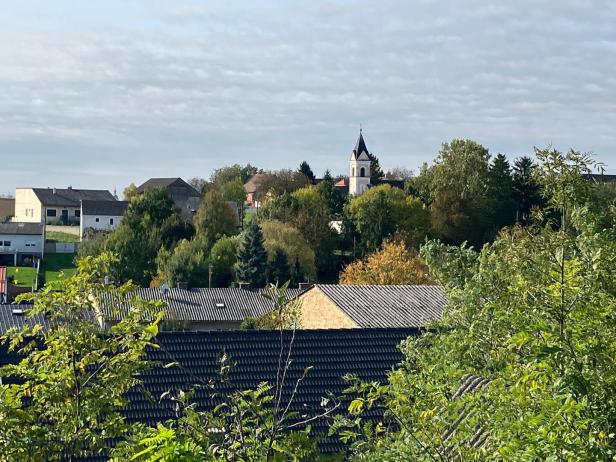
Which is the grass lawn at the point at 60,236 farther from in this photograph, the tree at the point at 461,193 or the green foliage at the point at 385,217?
the tree at the point at 461,193

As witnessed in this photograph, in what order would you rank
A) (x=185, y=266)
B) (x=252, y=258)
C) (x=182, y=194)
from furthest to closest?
(x=182, y=194)
(x=252, y=258)
(x=185, y=266)

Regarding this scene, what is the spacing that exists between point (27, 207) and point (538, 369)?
97895mm

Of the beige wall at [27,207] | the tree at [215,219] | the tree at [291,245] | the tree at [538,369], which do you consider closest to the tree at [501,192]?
the tree at [291,245]

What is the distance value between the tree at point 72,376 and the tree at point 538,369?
2.17m

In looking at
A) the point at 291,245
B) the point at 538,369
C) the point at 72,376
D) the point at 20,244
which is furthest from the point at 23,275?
the point at 538,369

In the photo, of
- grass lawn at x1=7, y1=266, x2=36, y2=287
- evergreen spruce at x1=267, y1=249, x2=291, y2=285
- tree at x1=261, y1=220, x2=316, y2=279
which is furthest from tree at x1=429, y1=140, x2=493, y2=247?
grass lawn at x1=7, y1=266, x2=36, y2=287

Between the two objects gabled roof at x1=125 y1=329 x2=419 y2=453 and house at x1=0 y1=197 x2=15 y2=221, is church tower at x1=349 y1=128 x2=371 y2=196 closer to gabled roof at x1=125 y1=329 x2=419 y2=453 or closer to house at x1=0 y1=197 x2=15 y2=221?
house at x1=0 y1=197 x2=15 y2=221

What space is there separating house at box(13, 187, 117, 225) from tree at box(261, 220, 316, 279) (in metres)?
39.7

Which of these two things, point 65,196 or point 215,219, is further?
point 65,196

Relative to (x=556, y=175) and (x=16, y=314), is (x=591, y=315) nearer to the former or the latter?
(x=556, y=175)

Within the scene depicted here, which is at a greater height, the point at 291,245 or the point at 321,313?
the point at 291,245

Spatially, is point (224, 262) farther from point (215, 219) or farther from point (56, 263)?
point (56, 263)

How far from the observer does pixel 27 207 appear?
99.5 m

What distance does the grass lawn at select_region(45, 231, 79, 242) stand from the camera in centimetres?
8316
